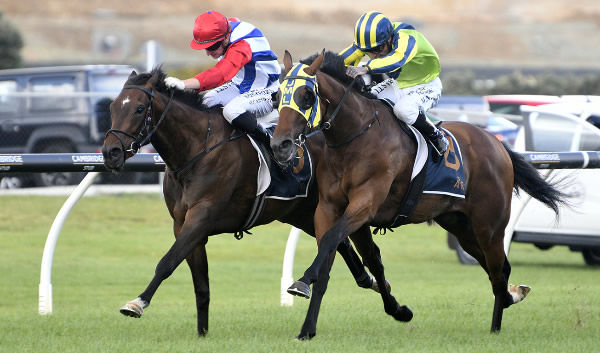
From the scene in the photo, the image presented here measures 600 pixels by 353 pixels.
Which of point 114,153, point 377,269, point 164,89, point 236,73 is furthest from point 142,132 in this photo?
point 377,269

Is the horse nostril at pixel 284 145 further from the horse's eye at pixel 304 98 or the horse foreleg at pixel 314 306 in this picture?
the horse foreleg at pixel 314 306

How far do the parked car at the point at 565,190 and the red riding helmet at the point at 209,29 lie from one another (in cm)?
514

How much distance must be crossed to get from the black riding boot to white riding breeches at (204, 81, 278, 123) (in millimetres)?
76

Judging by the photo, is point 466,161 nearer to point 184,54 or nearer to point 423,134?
point 423,134

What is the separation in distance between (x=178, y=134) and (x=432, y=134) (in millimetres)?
1669

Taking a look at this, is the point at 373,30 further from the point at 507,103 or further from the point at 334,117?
the point at 507,103

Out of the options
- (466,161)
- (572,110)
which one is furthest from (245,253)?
(466,161)

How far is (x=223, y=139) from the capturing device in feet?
22.6

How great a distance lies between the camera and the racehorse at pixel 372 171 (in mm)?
6180

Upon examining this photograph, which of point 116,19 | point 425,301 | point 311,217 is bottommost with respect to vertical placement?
point 116,19

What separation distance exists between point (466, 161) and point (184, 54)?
3588cm

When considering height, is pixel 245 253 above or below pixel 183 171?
below

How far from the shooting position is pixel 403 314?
7.13 meters

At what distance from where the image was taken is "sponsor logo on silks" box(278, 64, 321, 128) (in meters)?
6.12
